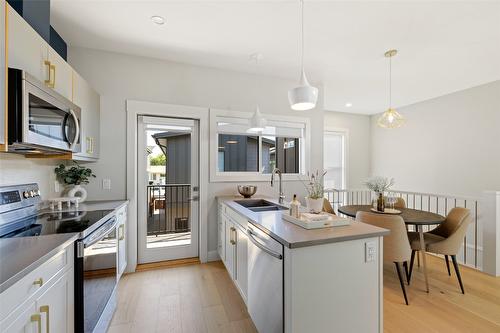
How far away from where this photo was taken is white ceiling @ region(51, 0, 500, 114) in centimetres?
204

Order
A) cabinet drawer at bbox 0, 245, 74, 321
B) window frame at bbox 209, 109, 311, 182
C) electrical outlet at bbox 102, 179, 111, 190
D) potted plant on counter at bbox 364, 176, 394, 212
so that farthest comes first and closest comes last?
window frame at bbox 209, 109, 311, 182 < potted plant on counter at bbox 364, 176, 394, 212 < electrical outlet at bbox 102, 179, 111, 190 < cabinet drawer at bbox 0, 245, 74, 321

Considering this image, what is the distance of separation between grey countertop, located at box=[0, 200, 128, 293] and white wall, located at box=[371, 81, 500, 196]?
5.56 meters

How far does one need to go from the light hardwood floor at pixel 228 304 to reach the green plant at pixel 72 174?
129 cm

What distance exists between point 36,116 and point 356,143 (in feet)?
20.3

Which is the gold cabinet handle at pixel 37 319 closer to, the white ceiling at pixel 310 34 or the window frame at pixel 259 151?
the window frame at pixel 259 151

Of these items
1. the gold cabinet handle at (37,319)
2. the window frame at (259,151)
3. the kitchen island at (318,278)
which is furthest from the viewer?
the window frame at (259,151)

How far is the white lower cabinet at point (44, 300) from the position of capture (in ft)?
2.88

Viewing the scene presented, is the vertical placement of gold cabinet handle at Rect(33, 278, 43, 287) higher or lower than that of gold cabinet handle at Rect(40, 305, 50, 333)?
higher

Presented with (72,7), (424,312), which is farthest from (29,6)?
(424,312)

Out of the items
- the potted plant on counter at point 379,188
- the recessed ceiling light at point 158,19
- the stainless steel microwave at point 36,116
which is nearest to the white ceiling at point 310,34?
the recessed ceiling light at point 158,19

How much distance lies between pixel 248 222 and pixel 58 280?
1.25 meters

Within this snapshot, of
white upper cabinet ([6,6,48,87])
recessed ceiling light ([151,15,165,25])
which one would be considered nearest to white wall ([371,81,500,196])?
recessed ceiling light ([151,15,165,25])

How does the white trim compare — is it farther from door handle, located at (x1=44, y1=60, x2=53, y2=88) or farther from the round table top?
the round table top

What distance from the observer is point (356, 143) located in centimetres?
592
